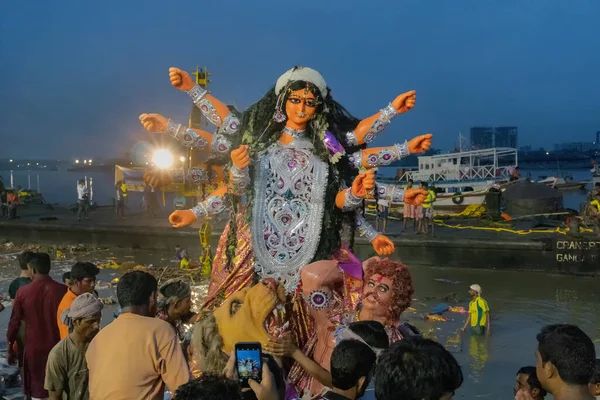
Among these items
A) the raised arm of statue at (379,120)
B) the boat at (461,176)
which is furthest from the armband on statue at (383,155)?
the boat at (461,176)

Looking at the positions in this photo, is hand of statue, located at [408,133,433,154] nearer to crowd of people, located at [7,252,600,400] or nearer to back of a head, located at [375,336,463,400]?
crowd of people, located at [7,252,600,400]

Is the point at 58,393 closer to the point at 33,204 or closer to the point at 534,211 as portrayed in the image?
the point at 534,211

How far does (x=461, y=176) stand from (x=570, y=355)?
2924 centimetres

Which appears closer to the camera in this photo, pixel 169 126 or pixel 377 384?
pixel 377 384

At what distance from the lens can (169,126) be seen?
15.0 ft

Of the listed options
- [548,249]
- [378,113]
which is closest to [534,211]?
[548,249]

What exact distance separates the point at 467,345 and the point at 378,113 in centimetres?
431

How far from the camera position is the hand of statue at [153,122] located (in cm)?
452

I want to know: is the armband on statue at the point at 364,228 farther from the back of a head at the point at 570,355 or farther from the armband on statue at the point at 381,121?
the back of a head at the point at 570,355

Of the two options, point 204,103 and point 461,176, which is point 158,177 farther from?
point 461,176

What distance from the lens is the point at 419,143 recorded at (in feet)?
14.5

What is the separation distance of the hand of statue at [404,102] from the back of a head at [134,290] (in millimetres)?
2564

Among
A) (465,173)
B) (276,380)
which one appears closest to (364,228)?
(276,380)

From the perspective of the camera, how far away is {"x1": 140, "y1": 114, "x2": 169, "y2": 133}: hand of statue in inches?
178
